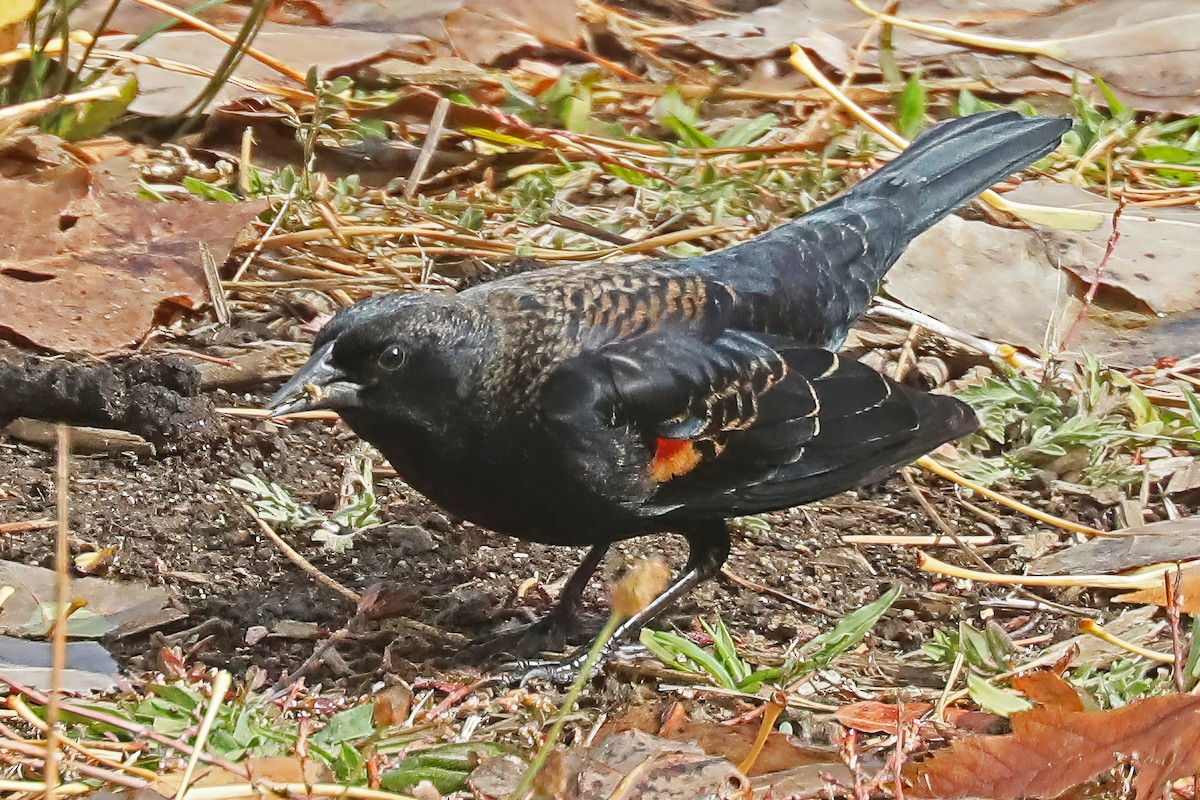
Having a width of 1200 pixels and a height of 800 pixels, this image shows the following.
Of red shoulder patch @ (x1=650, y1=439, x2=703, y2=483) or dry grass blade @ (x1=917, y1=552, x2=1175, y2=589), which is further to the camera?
dry grass blade @ (x1=917, y1=552, x2=1175, y2=589)

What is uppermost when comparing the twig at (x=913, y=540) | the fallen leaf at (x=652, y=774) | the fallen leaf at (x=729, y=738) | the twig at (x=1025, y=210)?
the twig at (x=1025, y=210)

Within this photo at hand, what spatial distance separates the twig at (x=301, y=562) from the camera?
3445 millimetres

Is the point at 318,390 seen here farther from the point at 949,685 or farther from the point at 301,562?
the point at 949,685

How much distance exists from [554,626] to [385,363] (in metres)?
0.81

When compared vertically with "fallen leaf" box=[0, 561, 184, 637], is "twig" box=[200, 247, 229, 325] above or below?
above

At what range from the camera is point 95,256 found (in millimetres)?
4316

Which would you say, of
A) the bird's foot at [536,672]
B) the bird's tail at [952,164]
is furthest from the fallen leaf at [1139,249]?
the bird's foot at [536,672]

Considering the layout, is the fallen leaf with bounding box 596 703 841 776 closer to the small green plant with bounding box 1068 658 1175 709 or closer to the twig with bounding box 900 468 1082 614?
the small green plant with bounding box 1068 658 1175 709

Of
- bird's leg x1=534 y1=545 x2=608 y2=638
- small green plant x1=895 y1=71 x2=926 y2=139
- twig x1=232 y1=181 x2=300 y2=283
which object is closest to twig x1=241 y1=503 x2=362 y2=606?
bird's leg x1=534 y1=545 x2=608 y2=638

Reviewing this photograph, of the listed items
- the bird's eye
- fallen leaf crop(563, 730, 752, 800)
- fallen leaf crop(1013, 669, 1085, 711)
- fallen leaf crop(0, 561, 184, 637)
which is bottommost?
fallen leaf crop(0, 561, 184, 637)

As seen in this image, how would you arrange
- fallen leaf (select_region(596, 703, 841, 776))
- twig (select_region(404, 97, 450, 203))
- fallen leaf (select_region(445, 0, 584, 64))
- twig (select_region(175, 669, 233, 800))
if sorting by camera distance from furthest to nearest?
1. fallen leaf (select_region(445, 0, 584, 64))
2. twig (select_region(404, 97, 450, 203))
3. fallen leaf (select_region(596, 703, 841, 776))
4. twig (select_region(175, 669, 233, 800))

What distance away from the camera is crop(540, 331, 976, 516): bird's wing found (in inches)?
128

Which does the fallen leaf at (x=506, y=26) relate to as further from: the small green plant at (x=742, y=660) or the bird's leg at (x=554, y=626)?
the small green plant at (x=742, y=660)

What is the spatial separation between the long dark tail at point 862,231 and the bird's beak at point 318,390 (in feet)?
3.58
